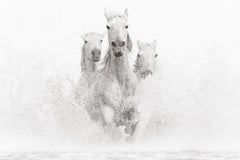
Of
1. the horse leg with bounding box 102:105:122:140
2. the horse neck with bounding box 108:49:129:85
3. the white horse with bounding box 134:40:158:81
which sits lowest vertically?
the horse leg with bounding box 102:105:122:140

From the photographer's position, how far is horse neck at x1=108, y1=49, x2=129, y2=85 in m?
9.15

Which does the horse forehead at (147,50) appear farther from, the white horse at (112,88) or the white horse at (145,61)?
the white horse at (112,88)

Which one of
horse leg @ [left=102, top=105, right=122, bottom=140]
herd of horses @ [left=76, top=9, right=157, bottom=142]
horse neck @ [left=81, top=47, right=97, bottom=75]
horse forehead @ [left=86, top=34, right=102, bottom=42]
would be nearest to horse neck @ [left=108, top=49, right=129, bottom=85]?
herd of horses @ [left=76, top=9, right=157, bottom=142]

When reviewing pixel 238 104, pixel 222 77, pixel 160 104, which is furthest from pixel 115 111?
pixel 238 104

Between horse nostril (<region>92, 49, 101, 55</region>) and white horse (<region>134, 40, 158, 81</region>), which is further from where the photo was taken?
white horse (<region>134, 40, 158, 81</region>)

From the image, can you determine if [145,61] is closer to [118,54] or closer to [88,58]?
[88,58]

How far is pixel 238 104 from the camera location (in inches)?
655

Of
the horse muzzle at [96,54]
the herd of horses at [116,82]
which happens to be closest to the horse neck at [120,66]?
the herd of horses at [116,82]

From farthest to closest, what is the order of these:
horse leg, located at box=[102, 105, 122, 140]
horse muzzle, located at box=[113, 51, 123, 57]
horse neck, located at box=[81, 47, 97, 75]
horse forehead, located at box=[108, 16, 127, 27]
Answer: horse neck, located at box=[81, 47, 97, 75] < horse leg, located at box=[102, 105, 122, 140] < horse forehead, located at box=[108, 16, 127, 27] < horse muzzle, located at box=[113, 51, 123, 57]

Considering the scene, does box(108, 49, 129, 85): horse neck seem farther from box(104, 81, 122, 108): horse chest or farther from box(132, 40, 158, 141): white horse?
box(132, 40, 158, 141): white horse

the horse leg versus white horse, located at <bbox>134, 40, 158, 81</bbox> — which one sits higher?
white horse, located at <bbox>134, 40, 158, 81</bbox>

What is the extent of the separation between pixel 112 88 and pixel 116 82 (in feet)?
0.50

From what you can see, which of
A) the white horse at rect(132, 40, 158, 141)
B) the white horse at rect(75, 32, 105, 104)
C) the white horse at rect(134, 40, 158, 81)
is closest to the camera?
the white horse at rect(75, 32, 105, 104)

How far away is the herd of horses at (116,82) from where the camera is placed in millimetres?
9008
